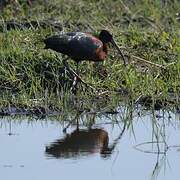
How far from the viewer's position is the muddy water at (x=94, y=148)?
7.63m

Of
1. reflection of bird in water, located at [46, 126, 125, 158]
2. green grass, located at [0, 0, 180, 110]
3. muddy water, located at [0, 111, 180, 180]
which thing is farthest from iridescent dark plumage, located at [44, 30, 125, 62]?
reflection of bird in water, located at [46, 126, 125, 158]

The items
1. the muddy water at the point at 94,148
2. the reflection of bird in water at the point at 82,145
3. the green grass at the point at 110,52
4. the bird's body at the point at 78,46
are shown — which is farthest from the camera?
the bird's body at the point at 78,46

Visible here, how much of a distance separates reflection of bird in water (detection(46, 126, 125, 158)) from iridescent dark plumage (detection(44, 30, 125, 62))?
5.81 feet

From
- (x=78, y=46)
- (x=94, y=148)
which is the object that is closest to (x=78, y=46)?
(x=78, y=46)

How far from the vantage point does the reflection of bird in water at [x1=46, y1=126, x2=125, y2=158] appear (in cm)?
825

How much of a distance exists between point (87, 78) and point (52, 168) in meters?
3.09

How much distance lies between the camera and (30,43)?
454 inches

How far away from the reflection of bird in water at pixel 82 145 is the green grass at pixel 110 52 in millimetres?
906

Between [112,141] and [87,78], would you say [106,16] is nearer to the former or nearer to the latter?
[87,78]

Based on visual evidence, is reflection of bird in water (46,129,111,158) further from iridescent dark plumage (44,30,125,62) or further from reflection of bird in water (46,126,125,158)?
iridescent dark plumage (44,30,125,62)

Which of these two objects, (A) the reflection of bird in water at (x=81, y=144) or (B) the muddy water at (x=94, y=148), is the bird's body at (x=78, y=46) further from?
(A) the reflection of bird in water at (x=81, y=144)

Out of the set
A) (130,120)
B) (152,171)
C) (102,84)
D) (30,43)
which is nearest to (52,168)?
(152,171)

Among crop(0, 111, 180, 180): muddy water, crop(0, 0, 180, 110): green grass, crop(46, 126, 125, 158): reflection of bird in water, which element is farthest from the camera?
crop(0, 0, 180, 110): green grass

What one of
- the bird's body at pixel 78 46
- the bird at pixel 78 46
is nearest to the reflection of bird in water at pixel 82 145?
the bird at pixel 78 46
